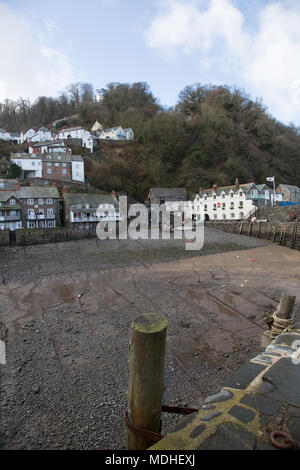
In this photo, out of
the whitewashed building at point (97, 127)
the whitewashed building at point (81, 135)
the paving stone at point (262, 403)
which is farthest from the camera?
the whitewashed building at point (97, 127)

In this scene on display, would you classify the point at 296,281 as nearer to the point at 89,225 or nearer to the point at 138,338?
the point at 138,338

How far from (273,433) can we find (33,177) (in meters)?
51.8

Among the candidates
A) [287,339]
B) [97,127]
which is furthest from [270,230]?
[97,127]

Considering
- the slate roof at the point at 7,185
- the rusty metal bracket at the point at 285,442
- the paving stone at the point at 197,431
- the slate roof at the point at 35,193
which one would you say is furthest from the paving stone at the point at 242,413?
the slate roof at the point at 7,185

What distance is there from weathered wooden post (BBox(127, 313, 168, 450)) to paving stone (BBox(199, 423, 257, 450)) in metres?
0.60

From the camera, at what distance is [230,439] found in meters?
2.12

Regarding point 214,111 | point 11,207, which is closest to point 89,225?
point 11,207

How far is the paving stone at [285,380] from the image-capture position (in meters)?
2.75

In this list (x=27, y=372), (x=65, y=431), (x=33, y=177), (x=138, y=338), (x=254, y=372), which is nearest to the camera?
(x=138, y=338)

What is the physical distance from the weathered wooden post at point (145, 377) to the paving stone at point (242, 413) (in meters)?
0.71

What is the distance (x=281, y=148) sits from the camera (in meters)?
64.9

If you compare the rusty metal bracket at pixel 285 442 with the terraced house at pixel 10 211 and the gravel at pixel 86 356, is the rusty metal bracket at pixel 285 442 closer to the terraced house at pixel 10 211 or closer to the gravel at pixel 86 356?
the gravel at pixel 86 356

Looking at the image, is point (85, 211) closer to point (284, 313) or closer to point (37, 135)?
point (37, 135)

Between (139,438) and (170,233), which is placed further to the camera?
(170,233)
